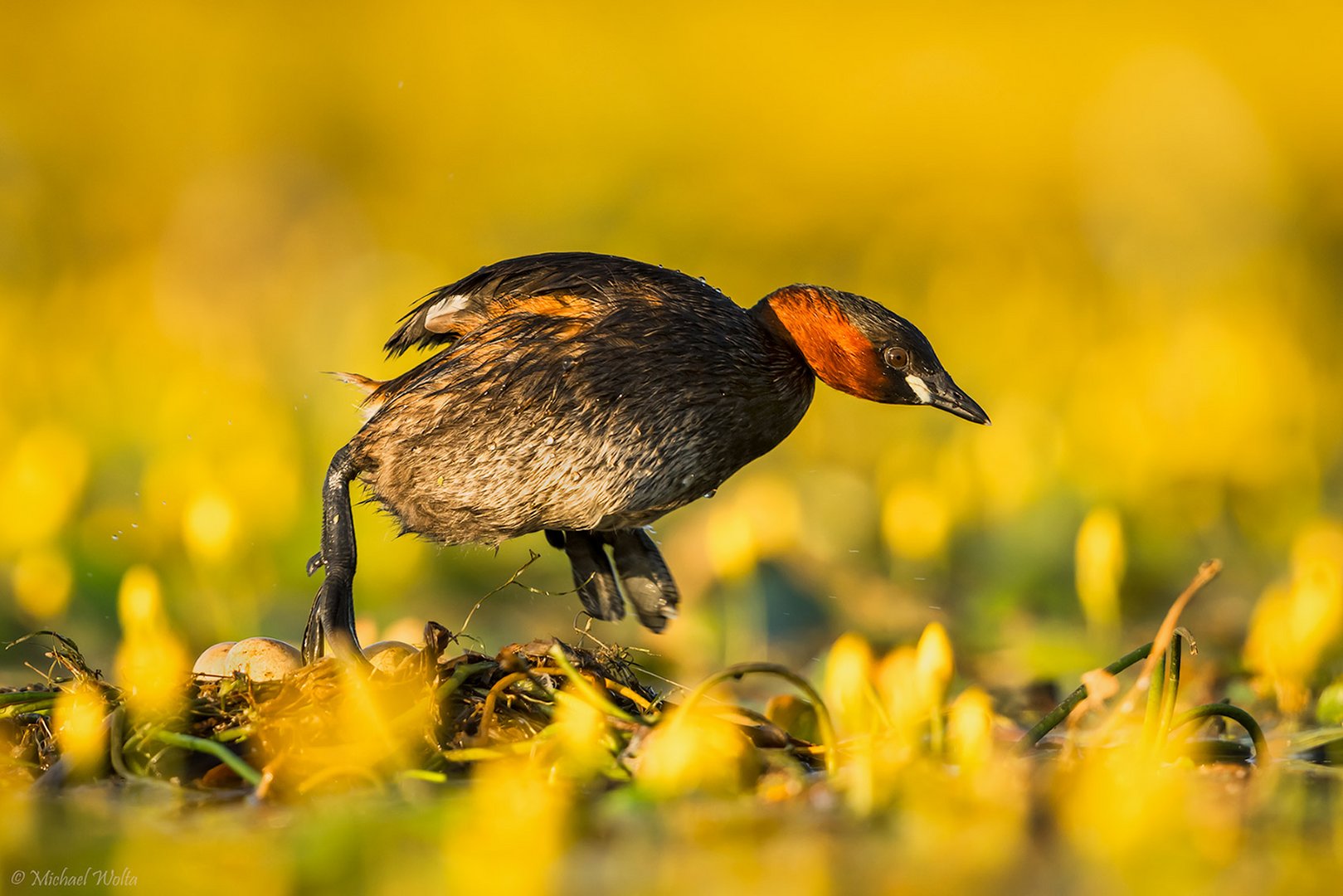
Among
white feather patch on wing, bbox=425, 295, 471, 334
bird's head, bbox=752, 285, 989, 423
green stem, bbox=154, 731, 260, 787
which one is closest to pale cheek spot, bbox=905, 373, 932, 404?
bird's head, bbox=752, 285, 989, 423

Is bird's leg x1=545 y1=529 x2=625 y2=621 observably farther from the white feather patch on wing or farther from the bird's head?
the bird's head

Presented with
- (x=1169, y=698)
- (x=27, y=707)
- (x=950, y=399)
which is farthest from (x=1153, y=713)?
(x=27, y=707)

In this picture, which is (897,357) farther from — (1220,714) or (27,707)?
(27,707)

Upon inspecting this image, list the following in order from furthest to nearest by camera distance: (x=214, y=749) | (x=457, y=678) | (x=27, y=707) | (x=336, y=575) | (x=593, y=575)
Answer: (x=593, y=575) < (x=336, y=575) < (x=27, y=707) < (x=457, y=678) < (x=214, y=749)

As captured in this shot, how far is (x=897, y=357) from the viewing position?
450 cm

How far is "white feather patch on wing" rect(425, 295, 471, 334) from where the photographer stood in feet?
15.3

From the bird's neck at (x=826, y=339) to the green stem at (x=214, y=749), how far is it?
1755 millimetres

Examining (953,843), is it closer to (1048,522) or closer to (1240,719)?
(1240,719)

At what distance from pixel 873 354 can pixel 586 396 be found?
0.75m

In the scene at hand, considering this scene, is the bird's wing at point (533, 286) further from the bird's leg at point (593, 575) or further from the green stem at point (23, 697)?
the green stem at point (23, 697)

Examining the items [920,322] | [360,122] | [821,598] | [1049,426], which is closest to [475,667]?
[821,598]

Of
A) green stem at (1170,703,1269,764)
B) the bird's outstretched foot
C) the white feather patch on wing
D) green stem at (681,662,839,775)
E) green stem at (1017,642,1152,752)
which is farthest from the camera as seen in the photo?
the white feather patch on wing

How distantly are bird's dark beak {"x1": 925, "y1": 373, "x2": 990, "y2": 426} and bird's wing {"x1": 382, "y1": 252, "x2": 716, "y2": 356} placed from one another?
0.65 metres

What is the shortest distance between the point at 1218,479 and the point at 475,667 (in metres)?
4.01
